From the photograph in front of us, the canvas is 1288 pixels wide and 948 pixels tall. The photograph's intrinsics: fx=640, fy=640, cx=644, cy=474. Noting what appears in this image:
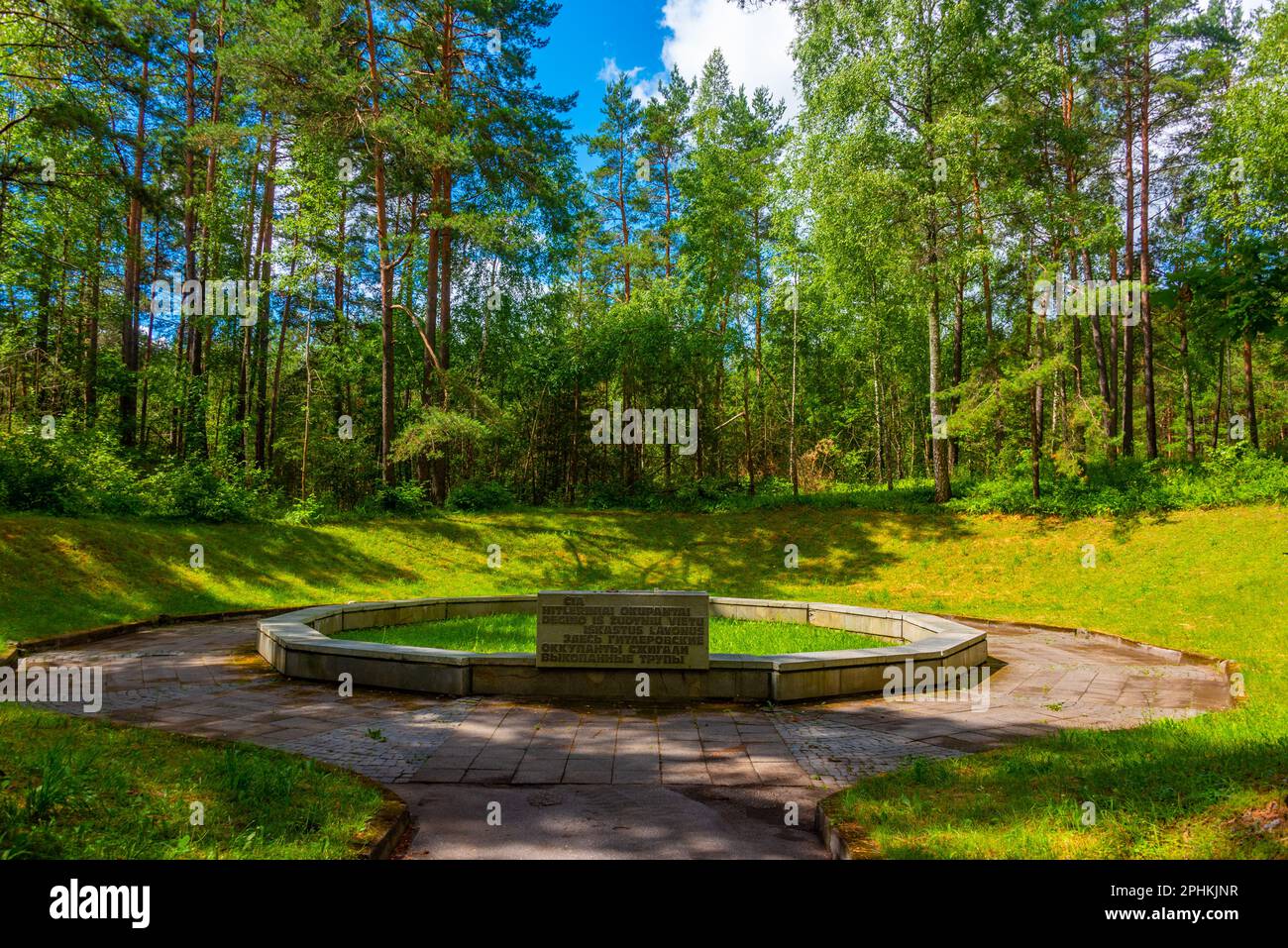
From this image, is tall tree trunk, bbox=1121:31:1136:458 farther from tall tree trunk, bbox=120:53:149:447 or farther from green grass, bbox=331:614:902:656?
tall tree trunk, bbox=120:53:149:447

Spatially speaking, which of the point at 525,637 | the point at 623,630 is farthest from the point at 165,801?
the point at 525,637

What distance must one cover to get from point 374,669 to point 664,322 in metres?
21.8

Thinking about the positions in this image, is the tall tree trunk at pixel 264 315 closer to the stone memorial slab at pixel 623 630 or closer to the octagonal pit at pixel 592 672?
the octagonal pit at pixel 592 672

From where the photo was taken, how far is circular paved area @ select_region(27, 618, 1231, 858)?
14.3 ft

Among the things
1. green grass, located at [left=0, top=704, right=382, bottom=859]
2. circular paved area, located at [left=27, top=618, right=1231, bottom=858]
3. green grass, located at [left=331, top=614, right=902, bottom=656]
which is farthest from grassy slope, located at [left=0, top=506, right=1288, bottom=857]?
green grass, located at [left=331, top=614, right=902, bottom=656]

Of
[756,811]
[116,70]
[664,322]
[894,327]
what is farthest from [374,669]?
[894,327]

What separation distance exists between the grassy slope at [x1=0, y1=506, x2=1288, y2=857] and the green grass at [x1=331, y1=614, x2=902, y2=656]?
194 inches

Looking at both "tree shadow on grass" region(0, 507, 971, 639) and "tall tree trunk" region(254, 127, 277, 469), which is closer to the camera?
"tree shadow on grass" region(0, 507, 971, 639)

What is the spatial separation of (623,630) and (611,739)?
1876mm

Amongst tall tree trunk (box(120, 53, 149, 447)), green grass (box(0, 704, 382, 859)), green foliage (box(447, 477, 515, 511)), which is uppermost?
tall tree trunk (box(120, 53, 149, 447))

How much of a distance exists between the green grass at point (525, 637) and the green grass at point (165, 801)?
15.7 feet

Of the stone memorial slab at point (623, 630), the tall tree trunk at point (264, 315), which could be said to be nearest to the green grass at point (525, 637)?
the stone memorial slab at point (623, 630)

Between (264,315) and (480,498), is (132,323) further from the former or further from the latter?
(480,498)

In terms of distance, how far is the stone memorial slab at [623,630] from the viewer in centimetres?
806
